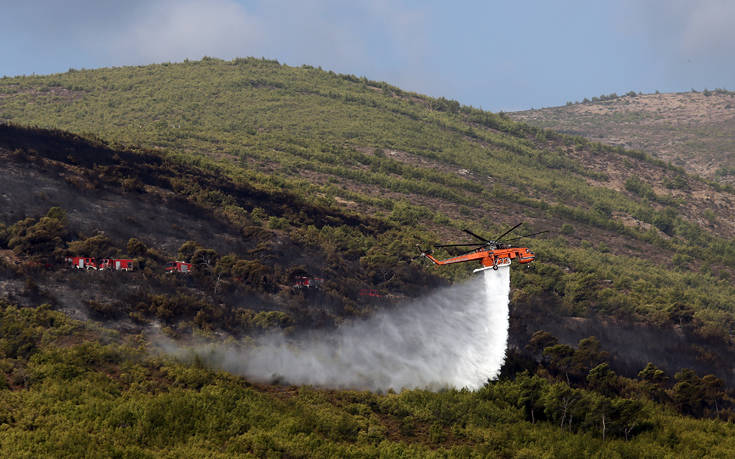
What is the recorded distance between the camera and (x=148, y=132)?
431ft

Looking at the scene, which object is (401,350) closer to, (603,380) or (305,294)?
(305,294)

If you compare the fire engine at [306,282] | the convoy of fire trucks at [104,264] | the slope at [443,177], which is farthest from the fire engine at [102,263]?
the slope at [443,177]

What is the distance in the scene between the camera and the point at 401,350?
62.7 meters

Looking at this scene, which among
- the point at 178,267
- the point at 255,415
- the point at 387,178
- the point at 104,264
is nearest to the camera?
the point at 255,415

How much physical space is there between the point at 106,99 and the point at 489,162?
96860mm

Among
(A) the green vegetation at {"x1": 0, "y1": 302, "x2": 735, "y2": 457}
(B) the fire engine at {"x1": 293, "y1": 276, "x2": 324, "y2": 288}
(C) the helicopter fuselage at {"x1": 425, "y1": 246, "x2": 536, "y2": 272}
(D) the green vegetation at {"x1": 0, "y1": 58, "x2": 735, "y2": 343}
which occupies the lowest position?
(A) the green vegetation at {"x1": 0, "y1": 302, "x2": 735, "y2": 457}

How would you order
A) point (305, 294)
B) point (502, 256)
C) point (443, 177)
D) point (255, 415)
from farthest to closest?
point (443, 177) → point (305, 294) → point (502, 256) → point (255, 415)

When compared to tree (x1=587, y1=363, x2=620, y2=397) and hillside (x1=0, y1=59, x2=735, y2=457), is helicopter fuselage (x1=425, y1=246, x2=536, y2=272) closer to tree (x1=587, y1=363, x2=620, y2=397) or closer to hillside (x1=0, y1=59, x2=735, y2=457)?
hillside (x1=0, y1=59, x2=735, y2=457)

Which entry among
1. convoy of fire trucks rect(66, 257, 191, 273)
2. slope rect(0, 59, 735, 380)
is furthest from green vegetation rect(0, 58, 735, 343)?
convoy of fire trucks rect(66, 257, 191, 273)

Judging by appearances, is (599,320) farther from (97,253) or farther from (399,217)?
(97,253)

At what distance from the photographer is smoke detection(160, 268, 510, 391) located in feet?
183

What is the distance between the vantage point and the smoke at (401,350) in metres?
55.8


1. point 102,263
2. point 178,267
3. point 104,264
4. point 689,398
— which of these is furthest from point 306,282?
point 689,398

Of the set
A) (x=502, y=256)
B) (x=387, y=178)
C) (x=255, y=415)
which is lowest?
(x=255, y=415)
